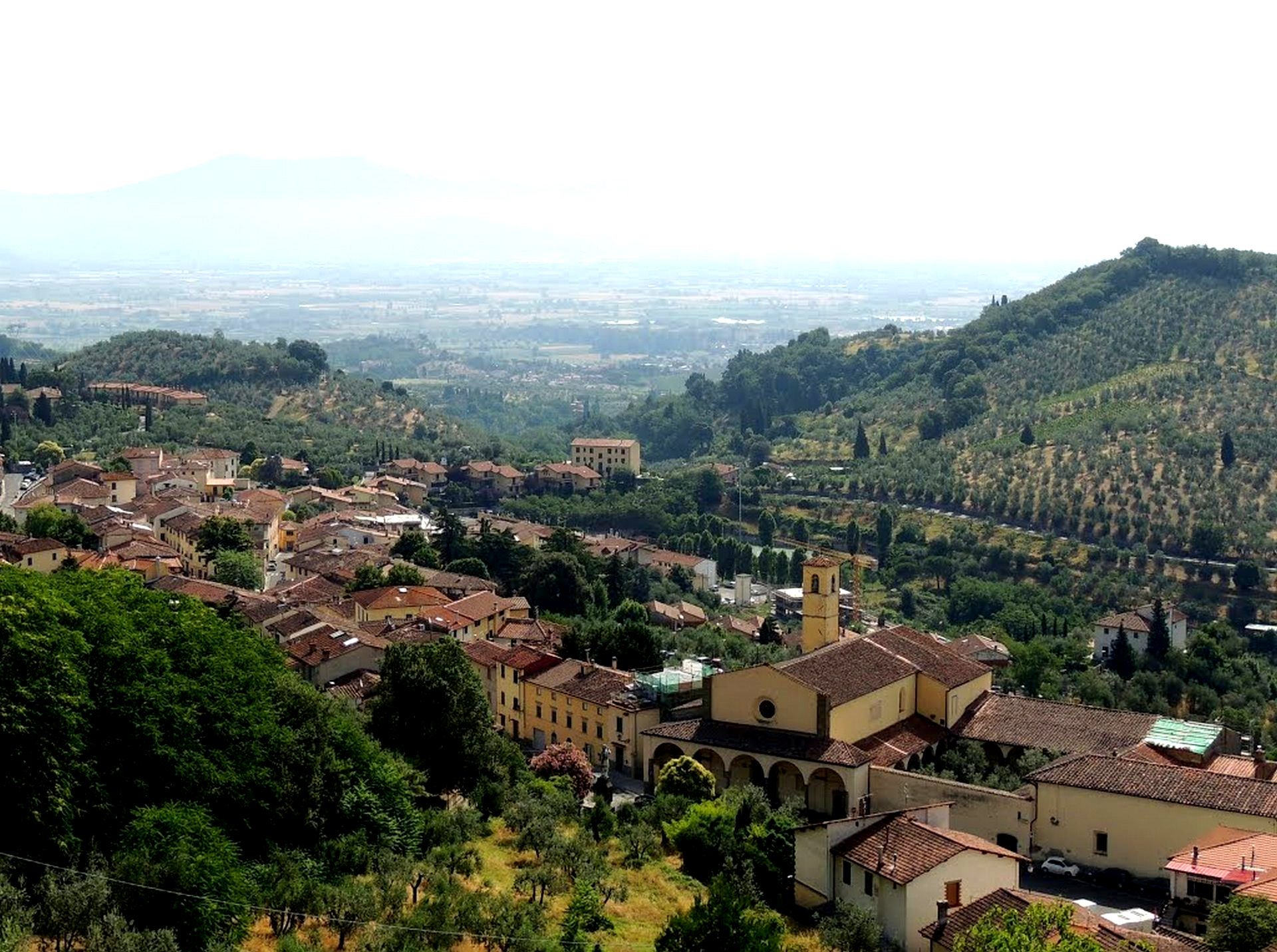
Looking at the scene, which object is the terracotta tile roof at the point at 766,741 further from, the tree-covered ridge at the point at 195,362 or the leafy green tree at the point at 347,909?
the tree-covered ridge at the point at 195,362

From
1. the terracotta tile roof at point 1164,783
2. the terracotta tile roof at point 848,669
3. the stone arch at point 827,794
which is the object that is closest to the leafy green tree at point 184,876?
the stone arch at point 827,794

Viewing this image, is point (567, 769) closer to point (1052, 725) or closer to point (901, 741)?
point (901, 741)

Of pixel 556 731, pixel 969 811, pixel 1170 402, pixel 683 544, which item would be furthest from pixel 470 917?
pixel 1170 402

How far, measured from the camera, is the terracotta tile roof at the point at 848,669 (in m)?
28.8

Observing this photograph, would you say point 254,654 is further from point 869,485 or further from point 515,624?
point 869,485

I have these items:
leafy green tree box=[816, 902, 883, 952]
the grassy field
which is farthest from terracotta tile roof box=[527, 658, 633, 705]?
leafy green tree box=[816, 902, 883, 952]

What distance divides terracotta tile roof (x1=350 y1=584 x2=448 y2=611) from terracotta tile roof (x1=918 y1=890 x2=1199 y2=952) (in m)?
22.6

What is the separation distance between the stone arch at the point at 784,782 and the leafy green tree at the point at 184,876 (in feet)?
38.2

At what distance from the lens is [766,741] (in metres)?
28.4

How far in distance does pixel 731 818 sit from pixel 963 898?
4031mm

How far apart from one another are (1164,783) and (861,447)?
6239 centimetres

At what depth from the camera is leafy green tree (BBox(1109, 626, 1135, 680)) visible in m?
44.0

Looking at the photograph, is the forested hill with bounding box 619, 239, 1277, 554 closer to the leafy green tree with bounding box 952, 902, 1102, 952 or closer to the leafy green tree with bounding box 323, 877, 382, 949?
the leafy green tree with bounding box 952, 902, 1102, 952

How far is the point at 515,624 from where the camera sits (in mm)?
39656
